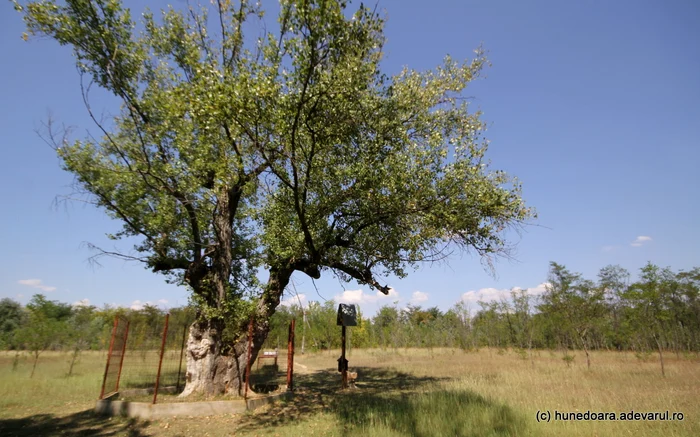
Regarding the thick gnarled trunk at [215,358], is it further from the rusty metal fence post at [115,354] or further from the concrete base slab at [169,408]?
the rusty metal fence post at [115,354]

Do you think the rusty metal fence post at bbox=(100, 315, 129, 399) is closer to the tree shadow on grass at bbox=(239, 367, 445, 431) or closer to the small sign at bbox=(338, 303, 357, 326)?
the tree shadow on grass at bbox=(239, 367, 445, 431)

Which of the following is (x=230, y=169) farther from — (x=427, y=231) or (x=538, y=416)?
(x=538, y=416)

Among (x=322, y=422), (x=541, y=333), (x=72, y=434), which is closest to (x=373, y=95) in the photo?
(x=322, y=422)

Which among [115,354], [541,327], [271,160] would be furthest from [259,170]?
[541,327]

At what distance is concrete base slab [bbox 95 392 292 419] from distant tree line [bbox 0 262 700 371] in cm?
688

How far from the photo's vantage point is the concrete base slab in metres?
9.68

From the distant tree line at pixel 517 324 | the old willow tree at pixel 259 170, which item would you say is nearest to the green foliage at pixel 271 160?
the old willow tree at pixel 259 170

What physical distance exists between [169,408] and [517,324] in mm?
37112

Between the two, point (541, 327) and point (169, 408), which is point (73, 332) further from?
point (541, 327)

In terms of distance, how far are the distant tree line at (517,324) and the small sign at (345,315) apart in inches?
264

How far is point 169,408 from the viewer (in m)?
9.78

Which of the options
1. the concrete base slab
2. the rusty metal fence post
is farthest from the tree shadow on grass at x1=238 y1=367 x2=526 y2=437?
the rusty metal fence post

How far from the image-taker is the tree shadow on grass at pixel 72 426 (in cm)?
847

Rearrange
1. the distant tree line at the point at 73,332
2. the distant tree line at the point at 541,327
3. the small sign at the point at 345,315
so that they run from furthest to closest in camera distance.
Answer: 1. the distant tree line at the point at 541,327
2. the distant tree line at the point at 73,332
3. the small sign at the point at 345,315
